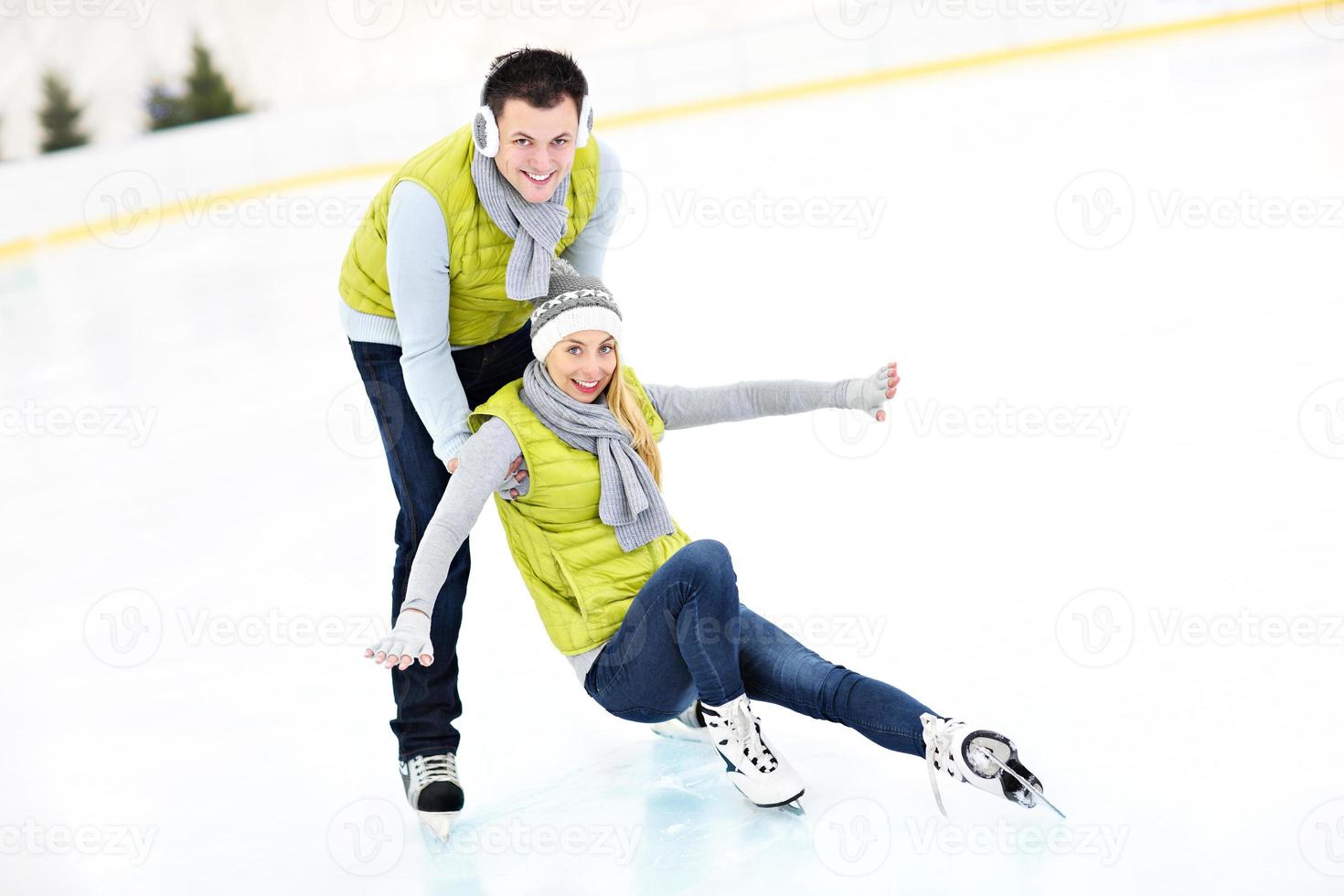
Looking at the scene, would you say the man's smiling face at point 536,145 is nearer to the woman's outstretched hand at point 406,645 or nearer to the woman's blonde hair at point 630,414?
the woman's blonde hair at point 630,414

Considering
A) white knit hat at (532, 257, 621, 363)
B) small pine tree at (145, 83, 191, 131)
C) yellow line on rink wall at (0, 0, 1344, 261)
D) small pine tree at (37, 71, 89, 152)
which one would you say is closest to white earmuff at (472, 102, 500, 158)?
white knit hat at (532, 257, 621, 363)

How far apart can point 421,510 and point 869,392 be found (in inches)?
34.6

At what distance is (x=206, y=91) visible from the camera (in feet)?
49.0

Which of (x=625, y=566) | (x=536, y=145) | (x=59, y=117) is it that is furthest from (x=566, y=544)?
(x=59, y=117)

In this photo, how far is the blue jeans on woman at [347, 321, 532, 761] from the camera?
238cm

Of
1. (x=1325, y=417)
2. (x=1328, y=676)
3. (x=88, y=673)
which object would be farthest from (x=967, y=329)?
(x=88, y=673)

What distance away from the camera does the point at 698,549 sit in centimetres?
211

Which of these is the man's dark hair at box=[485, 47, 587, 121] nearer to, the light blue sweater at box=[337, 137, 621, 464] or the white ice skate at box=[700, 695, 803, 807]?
the light blue sweater at box=[337, 137, 621, 464]

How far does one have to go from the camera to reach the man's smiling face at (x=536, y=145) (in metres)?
2.03

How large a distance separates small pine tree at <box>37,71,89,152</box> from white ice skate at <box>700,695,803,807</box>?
44.9 feet

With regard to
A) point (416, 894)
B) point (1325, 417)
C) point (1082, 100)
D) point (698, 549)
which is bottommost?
point (416, 894)

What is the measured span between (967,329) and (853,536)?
1864 millimetres

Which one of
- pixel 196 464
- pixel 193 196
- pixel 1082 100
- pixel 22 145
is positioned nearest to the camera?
pixel 196 464

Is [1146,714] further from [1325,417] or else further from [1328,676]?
[1325,417]
